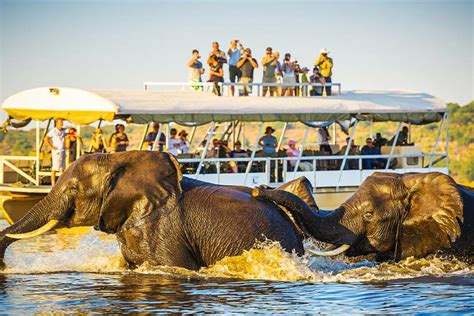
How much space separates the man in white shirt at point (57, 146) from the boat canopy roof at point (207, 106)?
0.35 meters

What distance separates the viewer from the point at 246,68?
29.6 metres

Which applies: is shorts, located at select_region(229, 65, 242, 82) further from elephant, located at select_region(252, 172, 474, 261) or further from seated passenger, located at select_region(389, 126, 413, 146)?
elephant, located at select_region(252, 172, 474, 261)

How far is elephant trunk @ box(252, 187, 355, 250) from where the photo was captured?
40.3ft

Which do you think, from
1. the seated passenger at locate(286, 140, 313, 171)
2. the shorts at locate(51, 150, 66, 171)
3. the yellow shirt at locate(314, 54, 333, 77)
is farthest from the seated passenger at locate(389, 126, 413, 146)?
the shorts at locate(51, 150, 66, 171)

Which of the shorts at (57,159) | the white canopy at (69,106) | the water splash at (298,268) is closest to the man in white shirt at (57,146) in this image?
the shorts at (57,159)

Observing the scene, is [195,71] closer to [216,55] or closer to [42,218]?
[216,55]

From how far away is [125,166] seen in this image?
1291 cm

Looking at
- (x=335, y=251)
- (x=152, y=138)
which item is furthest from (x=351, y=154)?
(x=335, y=251)

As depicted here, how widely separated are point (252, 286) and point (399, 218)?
1.77 meters

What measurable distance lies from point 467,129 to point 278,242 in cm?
6989

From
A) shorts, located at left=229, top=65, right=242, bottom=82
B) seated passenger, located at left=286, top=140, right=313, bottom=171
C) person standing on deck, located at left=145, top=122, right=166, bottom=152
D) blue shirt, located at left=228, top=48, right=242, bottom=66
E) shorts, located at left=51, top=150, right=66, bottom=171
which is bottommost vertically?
seated passenger, located at left=286, top=140, right=313, bottom=171

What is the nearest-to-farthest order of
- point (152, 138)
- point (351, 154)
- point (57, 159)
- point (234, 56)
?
1. point (57, 159)
2. point (152, 138)
3. point (234, 56)
4. point (351, 154)

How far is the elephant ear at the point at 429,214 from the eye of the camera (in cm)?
1258

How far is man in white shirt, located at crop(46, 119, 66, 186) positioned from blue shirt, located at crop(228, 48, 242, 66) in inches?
222
